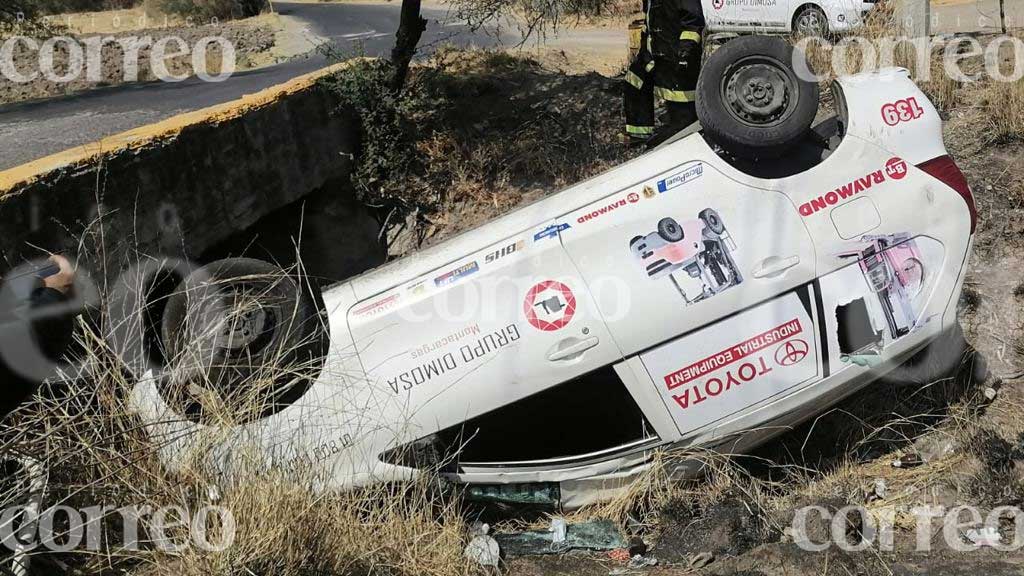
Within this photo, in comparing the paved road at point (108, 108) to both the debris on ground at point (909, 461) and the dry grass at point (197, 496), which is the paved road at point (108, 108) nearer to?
the dry grass at point (197, 496)

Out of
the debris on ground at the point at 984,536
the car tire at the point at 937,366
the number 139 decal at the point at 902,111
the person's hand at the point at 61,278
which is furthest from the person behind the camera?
the car tire at the point at 937,366

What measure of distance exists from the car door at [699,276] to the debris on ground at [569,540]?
68 centimetres

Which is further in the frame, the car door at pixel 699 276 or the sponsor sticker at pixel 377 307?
the sponsor sticker at pixel 377 307

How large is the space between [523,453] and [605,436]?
426mm

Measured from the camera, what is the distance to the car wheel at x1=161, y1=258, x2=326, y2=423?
374cm

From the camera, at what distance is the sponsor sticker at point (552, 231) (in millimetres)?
4109

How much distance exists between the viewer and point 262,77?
11242 mm

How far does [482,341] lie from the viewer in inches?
155

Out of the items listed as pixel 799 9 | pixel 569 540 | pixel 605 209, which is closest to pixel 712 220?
pixel 605 209

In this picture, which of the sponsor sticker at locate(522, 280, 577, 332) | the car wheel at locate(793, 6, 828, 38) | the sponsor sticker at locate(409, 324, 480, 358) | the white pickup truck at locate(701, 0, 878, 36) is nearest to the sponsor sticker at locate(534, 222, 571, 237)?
the sponsor sticker at locate(522, 280, 577, 332)

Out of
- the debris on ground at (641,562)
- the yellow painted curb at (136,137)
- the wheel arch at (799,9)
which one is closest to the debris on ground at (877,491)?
the debris on ground at (641,562)

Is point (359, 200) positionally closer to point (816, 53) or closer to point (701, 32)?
point (701, 32)

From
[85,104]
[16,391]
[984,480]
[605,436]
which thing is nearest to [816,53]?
[984,480]

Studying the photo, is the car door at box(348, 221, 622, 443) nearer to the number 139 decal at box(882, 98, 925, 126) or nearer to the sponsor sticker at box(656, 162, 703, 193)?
the sponsor sticker at box(656, 162, 703, 193)
